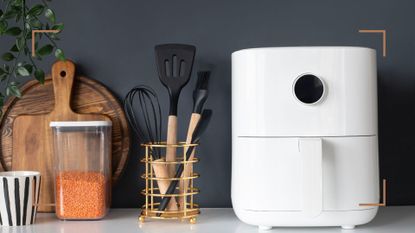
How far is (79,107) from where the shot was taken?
1384 mm

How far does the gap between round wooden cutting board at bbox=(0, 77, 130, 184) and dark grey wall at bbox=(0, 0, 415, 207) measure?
0.09ft

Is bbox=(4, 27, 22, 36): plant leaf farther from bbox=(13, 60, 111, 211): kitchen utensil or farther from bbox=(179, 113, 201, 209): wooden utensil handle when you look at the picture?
bbox=(179, 113, 201, 209): wooden utensil handle

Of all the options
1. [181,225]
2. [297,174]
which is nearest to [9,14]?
[181,225]

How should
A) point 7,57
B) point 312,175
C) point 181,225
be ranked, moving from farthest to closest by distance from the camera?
point 7,57 → point 181,225 → point 312,175

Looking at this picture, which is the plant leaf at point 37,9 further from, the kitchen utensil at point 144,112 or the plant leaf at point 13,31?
the kitchen utensil at point 144,112

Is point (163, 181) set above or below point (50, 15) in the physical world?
below

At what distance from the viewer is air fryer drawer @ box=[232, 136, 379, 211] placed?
1.13 m

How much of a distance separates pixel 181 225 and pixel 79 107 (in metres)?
0.36

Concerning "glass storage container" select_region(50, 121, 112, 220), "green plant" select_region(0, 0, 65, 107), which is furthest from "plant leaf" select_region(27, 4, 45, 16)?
"glass storage container" select_region(50, 121, 112, 220)

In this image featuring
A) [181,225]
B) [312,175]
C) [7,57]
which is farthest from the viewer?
[7,57]

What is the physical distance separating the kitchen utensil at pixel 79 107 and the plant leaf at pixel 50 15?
0.16 m

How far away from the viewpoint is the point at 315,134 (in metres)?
1.13

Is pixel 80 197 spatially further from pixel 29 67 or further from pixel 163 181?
pixel 29 67

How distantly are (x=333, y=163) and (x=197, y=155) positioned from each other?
35 centimetres
